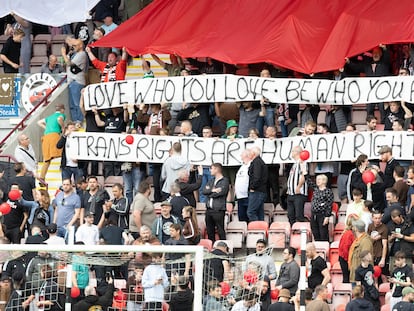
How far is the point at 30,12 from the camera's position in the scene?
3475 cm

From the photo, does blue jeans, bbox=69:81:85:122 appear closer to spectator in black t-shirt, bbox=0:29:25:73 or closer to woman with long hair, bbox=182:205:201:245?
spectator in black t-shirt, bbox=0:29:25:73

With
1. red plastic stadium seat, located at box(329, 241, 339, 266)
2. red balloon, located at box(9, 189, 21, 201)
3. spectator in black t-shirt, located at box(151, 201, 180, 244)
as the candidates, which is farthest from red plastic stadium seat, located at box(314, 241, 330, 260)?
red balloon, located at box(9, 189, 21, 201)

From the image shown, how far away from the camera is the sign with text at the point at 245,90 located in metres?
30.3

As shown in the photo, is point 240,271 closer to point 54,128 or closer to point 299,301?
point 299,301

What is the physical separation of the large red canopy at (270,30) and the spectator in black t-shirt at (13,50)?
2.52m

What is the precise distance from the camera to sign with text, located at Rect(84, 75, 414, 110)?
30281 mm

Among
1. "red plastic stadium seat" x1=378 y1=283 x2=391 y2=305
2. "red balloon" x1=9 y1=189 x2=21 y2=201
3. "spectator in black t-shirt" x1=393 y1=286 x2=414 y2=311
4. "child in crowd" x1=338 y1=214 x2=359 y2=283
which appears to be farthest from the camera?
"red balloon" x1=9 y1=189 x2=21 y2=201

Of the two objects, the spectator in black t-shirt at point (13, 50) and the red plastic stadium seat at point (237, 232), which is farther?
the spectator in black t-shirt at point (13, 50)

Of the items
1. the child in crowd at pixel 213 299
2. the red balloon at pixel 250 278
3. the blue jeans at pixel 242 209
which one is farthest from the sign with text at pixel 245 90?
the child in crowd at pixel 213 299

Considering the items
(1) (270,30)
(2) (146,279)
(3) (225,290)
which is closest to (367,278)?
(3) (225,290)

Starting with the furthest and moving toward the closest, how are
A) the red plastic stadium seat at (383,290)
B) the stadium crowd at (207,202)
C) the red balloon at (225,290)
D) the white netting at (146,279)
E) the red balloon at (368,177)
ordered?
the red balloon at (368,177) < the red plastic stadium seat at (383,290) < the stadium crowd at (207,202) < the red balloon at (225,290) < the white netting at (146,279)

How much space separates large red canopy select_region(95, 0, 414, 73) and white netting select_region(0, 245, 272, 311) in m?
5.45

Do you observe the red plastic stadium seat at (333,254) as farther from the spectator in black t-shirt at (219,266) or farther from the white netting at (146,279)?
the spectator in black t-shirt at (219,266)

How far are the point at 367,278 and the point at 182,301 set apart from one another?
2696 mm
